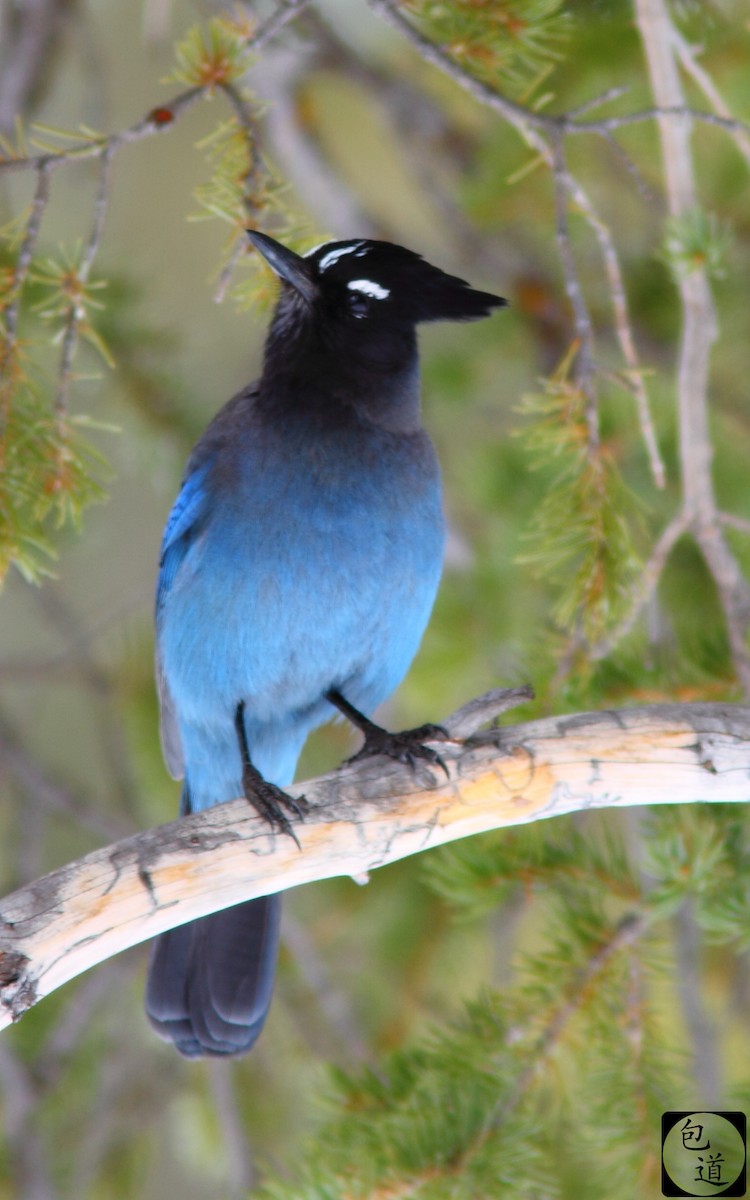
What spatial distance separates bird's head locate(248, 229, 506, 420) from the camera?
8.59 ft

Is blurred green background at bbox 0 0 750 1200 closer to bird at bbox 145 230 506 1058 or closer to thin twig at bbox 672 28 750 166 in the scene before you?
bird at bbox 145 230 506 1058

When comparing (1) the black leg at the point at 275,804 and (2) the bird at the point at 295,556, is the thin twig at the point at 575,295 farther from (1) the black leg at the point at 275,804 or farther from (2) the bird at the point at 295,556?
(1) the black leg at the point at 275,804

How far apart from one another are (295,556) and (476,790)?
0.70 meters

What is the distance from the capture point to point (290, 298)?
8.93 ft

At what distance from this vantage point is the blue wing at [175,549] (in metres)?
2.69

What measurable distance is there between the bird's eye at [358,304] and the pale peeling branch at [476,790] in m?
1.06

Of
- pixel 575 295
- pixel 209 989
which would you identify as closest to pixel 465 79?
pixel 575 295

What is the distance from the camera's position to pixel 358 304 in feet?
8.84

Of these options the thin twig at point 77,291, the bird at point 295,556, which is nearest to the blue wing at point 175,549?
the bird at point 295,556

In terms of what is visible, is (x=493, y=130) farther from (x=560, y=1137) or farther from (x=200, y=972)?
(x=560, y=1137)

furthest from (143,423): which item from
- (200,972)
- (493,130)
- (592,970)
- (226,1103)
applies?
(592,970)

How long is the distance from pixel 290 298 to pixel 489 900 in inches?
53.0

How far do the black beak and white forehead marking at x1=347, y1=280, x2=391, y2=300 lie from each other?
0.12 m

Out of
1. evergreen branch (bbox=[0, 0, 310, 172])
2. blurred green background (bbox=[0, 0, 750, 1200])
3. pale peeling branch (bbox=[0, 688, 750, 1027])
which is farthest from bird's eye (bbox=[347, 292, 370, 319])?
pale peeling branch (bbox=[0, 688, 750, 1027])
